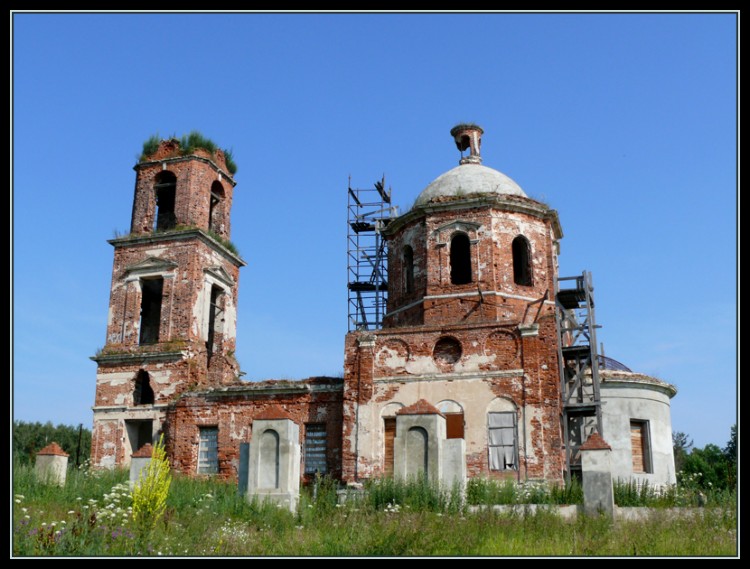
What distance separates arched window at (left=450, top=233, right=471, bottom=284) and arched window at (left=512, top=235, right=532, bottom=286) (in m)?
1.39

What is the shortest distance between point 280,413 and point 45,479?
5.90 metres

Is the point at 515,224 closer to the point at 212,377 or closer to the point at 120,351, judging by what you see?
the point at 212,377

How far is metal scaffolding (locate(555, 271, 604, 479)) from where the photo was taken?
21.3 meters

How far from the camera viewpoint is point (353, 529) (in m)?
11.6

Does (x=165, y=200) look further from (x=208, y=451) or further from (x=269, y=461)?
(x=269, y=461)

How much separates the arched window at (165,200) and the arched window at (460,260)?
29.5 feet

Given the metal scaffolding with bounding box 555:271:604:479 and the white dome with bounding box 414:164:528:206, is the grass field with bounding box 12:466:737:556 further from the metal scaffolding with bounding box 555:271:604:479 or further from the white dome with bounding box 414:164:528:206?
the white dome with bounding box 414:164:528:206

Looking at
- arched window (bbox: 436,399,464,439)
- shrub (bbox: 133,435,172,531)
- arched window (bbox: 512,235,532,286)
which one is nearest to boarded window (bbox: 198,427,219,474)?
arched window (bbox: 436,399,464,439)

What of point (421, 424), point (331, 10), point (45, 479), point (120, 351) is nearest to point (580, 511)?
point (421, 424)

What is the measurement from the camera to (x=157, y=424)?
23.8 metres

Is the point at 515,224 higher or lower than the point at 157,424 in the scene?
higher

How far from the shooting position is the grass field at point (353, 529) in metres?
10.3

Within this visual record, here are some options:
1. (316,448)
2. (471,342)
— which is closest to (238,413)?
(316,448)

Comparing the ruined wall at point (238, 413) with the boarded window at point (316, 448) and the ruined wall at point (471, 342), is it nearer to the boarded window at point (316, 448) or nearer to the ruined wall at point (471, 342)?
the boarded window at point (316, 448)
